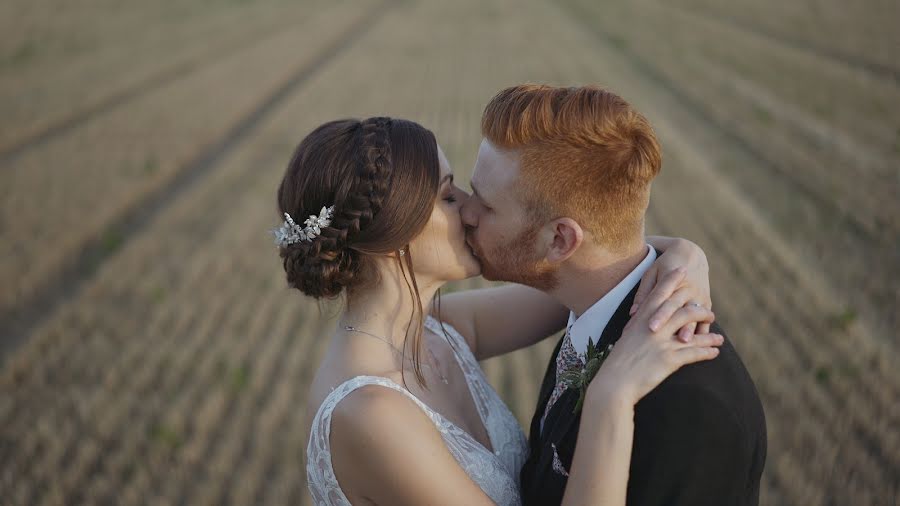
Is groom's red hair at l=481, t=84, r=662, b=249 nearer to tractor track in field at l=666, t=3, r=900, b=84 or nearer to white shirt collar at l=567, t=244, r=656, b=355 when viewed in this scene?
white shirt collar at l=567, t=244, r=656, b=355

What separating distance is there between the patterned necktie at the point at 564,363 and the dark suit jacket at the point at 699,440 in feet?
1.66

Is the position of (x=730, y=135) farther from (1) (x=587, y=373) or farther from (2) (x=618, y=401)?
(2) (x=618, y=401)

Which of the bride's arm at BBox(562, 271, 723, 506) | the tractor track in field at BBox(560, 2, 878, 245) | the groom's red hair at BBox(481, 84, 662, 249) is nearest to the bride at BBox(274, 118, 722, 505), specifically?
the bride's arm at BBox(562, 271, 723, 506)

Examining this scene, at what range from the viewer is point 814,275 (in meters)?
8.15

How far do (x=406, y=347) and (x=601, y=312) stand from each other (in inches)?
31.7

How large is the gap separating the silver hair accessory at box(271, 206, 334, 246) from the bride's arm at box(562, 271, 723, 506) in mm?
1132

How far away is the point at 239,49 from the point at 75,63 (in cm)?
453

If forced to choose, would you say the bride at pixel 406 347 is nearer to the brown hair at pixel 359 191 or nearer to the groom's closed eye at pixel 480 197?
the brown hair at pixel 359 191

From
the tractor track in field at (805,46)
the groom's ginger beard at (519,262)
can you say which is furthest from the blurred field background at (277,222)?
the groom's ginger beard at (519,262)

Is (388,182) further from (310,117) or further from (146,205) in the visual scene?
(310,117)

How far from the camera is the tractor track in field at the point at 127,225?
7.95m

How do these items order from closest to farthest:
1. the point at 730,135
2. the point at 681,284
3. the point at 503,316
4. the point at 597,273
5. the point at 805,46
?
the point at 681,284 → the point at 597,273 → the point at 503,316 → the point at 730,135 → the point at 805,46

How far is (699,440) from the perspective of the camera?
2.35 metres

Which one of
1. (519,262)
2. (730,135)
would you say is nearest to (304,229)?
(519,262)
